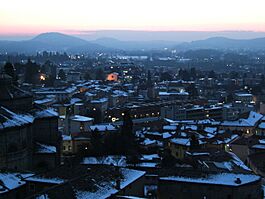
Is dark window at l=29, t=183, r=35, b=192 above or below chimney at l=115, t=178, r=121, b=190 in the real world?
below

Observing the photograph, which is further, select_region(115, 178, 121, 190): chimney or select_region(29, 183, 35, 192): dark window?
select_region(29, 183, 35, 192): dark window

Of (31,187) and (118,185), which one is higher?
(118,185)

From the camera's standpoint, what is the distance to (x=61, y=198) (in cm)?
1648

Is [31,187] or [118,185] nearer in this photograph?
[118,185]

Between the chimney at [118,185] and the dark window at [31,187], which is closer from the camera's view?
the chimney at [118,185]

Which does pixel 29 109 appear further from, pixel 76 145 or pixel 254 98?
pixel 254 98

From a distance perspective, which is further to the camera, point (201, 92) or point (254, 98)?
point (201, 92)

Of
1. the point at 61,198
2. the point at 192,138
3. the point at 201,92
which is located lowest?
the point at 201,92

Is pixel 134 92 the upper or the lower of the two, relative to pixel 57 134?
lower

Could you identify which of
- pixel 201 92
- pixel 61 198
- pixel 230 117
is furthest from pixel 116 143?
pixel 201 92

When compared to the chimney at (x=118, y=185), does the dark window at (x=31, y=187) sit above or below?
below

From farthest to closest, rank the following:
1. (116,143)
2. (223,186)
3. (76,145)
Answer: (76,145), (116,143), (223,186)

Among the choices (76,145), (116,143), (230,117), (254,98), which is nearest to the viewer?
(116,143)

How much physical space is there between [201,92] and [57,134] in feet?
215
